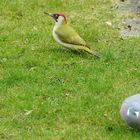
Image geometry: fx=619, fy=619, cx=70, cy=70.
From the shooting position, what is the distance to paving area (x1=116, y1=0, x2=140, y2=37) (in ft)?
35.7

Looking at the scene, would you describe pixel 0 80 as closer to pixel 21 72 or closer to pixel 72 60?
pixel 21 72

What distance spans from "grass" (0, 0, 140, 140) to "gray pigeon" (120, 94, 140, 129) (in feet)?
0.54

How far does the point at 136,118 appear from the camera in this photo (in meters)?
6.60

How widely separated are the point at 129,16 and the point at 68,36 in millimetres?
2552

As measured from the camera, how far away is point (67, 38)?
953 cm

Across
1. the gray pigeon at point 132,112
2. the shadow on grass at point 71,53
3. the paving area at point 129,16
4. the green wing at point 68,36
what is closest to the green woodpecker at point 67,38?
the green wing at point 68,36

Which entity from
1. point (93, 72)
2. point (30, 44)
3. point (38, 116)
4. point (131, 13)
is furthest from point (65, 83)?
point (131, 13)

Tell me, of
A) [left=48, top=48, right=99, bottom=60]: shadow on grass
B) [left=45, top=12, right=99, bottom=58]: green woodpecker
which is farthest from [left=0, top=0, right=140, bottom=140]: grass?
[left=45, top=12, right=99, bottom=58]: green woodpecker

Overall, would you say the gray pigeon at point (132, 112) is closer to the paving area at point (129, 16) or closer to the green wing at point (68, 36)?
the green wing at point (68, 36)

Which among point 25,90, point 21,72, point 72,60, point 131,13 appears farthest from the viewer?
point 131,13

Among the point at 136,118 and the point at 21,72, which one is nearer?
the point at 136,118

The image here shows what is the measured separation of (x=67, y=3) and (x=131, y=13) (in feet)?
4.71

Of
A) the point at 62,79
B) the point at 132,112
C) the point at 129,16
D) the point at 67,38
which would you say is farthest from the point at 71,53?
the point at 132,112

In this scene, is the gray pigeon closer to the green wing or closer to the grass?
the grass
